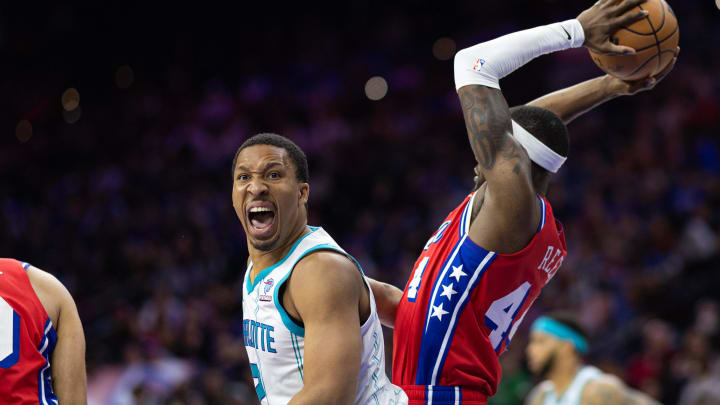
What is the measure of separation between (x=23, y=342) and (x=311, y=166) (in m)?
10.2

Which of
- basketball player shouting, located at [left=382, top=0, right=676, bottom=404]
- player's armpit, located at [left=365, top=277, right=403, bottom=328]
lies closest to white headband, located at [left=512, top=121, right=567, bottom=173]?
basketball player shouting, located at [left=382, top=0, right=676, bottom=404]

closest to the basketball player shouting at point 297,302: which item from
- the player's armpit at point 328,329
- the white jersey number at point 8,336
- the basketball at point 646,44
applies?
the player's armpit at point 328,329

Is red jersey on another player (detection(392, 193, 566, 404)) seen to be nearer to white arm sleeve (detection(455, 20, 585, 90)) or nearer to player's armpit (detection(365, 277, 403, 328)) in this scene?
player's armpit (detection(365, 277, 403, 328))

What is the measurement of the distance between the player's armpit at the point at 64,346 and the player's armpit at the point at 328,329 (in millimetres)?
966

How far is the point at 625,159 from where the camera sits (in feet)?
35.5

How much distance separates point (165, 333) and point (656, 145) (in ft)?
22.5

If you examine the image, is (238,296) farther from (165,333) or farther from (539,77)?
(539,77)

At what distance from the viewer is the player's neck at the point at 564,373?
19.9 feet

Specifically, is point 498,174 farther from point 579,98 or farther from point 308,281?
point 579,98

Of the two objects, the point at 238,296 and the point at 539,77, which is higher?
the point at 539,77

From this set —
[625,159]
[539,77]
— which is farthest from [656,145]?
[539,77]

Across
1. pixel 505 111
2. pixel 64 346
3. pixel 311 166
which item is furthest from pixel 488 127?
pixel 311 166

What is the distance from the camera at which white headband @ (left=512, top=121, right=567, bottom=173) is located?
11.0ft

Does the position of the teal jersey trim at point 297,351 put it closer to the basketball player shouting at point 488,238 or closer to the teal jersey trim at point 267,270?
the teal jersey trim at point 267,270
